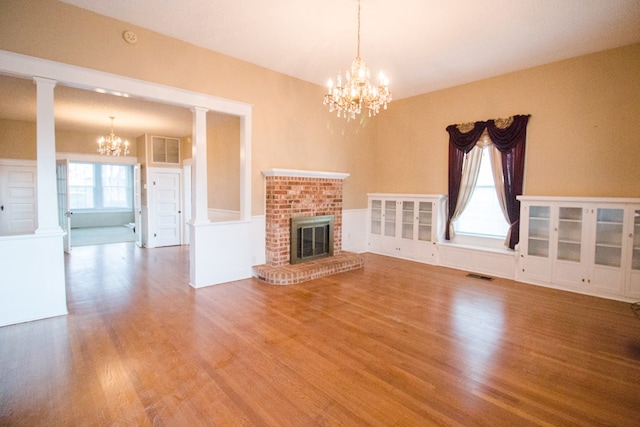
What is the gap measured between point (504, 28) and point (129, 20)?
4592mm

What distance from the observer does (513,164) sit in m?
5.13

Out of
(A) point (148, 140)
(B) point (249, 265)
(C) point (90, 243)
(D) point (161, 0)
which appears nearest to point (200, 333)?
(B) point (249, 265)

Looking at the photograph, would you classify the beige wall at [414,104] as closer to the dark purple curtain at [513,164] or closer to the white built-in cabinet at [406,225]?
the dark purple curtain at [513,164]

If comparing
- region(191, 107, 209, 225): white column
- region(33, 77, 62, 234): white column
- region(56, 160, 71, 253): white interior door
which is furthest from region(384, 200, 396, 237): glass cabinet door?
region(56, 160, 71, 253): white interior door

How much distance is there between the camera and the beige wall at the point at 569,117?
13.9 ft

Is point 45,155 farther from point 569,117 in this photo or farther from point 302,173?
point 569,117

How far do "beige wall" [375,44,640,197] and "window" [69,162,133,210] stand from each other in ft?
40.8

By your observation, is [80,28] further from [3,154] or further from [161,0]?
[3,154]

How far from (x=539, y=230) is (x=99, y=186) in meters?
14.5

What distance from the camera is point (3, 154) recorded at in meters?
6.48

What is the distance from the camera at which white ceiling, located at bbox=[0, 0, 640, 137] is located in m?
3.38

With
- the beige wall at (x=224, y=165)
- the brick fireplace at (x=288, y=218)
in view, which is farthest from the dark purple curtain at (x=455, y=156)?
the beige wall at (x=224, y=165)

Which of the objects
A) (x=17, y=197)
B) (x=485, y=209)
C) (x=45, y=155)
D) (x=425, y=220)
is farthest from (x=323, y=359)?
(x=17, y=197)

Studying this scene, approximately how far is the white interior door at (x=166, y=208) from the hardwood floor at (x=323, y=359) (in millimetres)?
3478
